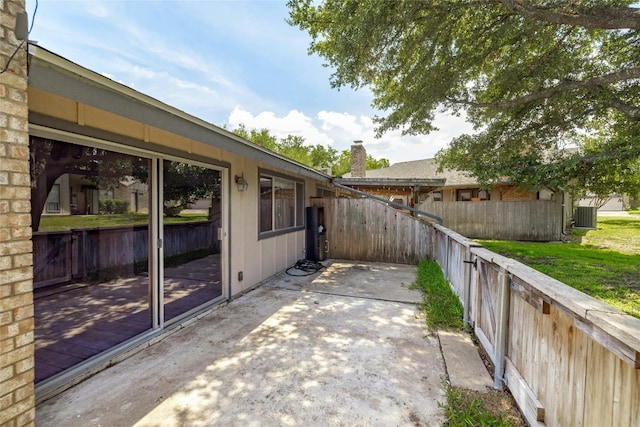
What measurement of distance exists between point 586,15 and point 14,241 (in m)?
8.17

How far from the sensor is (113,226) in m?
5.34

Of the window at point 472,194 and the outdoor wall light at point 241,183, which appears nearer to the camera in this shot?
the outdoor wall light at point 241,183

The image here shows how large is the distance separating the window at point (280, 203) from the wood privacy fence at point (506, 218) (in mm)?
6753

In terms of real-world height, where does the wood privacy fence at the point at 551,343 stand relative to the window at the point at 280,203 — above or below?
below

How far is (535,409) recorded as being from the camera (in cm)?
191

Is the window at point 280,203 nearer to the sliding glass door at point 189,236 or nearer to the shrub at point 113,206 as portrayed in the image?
the sliding glass door at point 189,236

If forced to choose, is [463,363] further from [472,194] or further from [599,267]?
[472,194]

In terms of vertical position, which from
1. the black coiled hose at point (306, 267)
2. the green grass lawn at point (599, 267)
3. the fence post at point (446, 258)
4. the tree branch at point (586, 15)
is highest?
the tree branch at point (586, 15)

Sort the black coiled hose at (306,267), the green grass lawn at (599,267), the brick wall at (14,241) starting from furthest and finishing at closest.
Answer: the black coiled hose at (306,267) → the green grass lawn at (599,267) → the brick wall at (14,241)

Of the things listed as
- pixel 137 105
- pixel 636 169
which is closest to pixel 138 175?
pixel 137 105

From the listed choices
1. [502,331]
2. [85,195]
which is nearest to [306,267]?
[85,195]

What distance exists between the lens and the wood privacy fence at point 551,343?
119 cm

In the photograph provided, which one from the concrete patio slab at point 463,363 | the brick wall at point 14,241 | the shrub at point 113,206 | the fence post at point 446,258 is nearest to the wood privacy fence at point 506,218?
the fence post at point 446,258

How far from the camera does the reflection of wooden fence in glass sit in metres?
4.63
